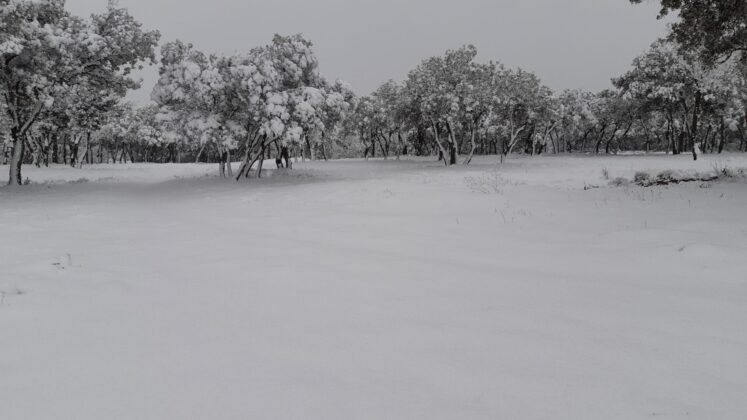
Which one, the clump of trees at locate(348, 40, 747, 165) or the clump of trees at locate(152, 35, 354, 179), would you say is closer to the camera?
the clump of trees at locate(152, 35, 354, 179)

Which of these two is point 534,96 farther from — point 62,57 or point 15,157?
point 15,157

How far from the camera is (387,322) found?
11.9ft

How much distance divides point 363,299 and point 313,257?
205 cm

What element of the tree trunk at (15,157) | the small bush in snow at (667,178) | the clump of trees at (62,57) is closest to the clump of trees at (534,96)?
the small bush in snow at (667,178)

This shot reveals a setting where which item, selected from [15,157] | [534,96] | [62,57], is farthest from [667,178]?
[534,96]

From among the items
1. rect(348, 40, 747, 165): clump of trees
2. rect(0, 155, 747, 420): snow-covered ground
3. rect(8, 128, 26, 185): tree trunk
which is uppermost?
rect(348, 40, 747, 165): clump of trees

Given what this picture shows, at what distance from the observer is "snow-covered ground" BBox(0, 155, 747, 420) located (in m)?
2.46

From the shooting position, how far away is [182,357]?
2.99 meters

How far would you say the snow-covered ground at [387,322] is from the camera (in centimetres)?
246

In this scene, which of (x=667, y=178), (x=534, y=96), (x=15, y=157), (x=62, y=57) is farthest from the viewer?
(x=534, y=96)

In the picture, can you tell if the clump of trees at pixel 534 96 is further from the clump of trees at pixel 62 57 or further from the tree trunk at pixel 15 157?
the tree trunk at pixel 15 157

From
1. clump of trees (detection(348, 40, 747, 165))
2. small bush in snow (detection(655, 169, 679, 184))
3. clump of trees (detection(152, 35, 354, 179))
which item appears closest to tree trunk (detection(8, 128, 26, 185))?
clump of trees (detection(152, 35, 354, 179))

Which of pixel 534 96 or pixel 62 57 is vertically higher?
pixel 534 96

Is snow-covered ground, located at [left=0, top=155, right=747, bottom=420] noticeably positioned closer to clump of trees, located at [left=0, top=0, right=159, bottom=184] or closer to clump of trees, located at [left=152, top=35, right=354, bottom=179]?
clump of trees, located at [left=152, top=35, right=354, bottom=179]
